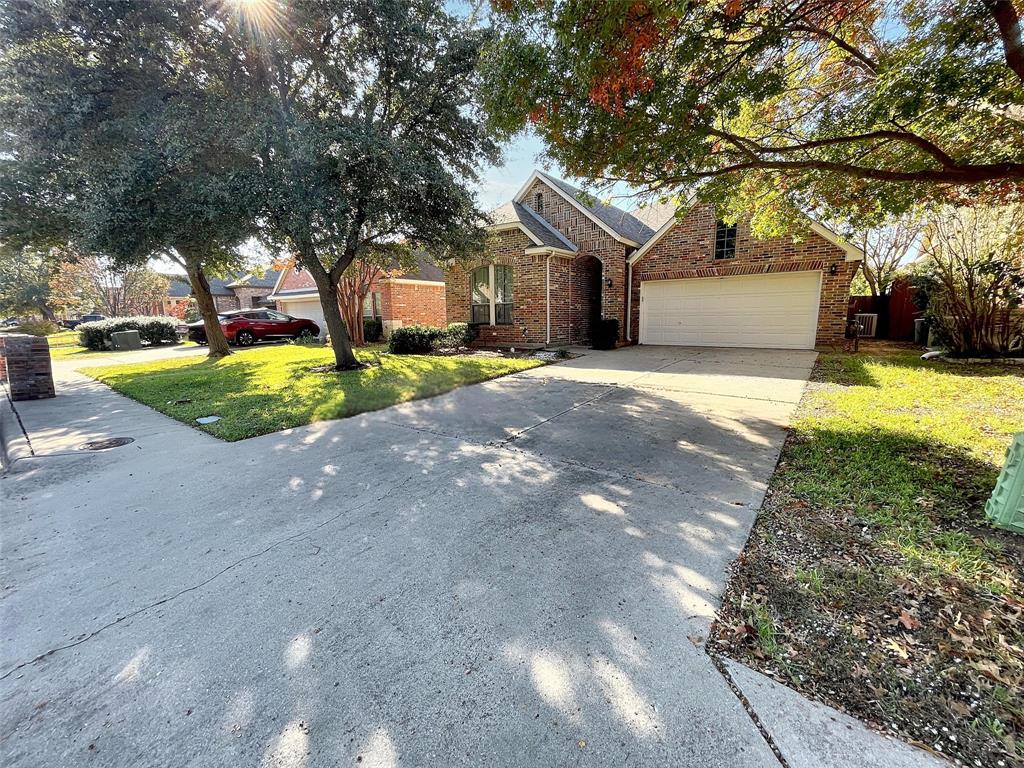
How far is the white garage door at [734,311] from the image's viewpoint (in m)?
12.0

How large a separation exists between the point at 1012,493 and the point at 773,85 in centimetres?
440

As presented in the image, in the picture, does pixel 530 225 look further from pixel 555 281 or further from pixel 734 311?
pixel 734 311

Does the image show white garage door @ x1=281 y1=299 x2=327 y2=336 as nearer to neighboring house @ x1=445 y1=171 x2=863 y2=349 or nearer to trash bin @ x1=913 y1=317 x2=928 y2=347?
neighboring house @ x1=445 y1=171 x2=863 y2=349

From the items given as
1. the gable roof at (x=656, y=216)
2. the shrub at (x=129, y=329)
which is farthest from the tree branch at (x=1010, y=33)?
the shrub at (x=129, y=329)

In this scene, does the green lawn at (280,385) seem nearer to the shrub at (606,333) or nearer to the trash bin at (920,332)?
the shrub at (606,333)

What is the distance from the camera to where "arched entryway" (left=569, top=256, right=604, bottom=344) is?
14.2 m

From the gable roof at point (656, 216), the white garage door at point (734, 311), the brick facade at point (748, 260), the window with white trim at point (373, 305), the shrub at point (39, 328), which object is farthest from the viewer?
the shrub at point (39, 328)

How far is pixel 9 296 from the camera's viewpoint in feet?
102

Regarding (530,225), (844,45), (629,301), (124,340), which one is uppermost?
(530,225)

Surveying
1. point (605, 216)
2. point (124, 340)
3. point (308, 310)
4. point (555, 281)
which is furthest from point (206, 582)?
point (124, 340)

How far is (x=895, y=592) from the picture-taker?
2.20 metres

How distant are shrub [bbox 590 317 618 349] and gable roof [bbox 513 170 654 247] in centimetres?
290

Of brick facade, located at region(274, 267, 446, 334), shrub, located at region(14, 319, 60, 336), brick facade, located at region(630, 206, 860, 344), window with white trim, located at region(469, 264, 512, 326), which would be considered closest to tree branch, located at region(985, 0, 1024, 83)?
brick facade, located at region(630, 206, 860, 344)

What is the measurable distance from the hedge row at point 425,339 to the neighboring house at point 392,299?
468cm
